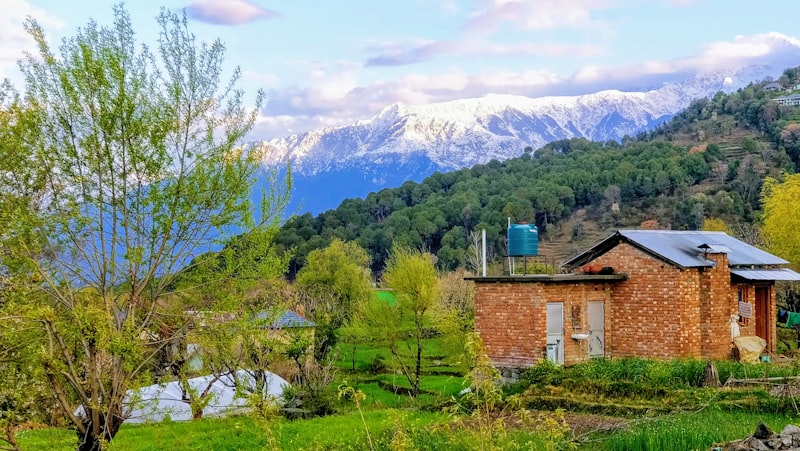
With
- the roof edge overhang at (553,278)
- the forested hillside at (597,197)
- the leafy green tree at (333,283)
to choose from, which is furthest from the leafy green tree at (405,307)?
the forested hillside at (597,197)

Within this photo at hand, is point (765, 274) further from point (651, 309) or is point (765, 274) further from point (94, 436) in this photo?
point (94, 436)

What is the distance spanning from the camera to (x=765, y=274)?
81.9 feet

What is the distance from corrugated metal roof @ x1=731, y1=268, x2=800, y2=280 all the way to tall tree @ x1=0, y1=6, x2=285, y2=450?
17603mm

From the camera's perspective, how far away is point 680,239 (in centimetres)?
2469

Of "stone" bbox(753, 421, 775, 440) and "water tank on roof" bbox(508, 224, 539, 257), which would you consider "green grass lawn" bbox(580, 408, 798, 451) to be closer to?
"stone" bbox(753, 421, 775, 440)

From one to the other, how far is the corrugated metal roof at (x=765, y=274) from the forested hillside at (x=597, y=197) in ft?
141

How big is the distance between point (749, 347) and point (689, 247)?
3.60 meters

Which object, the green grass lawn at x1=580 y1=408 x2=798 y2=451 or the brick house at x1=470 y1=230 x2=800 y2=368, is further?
the brick house at x1=470 y1=230 x2=800 y2=368

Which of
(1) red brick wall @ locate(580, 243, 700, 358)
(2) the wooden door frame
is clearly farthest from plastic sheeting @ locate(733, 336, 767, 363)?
(2) the wooden door frame

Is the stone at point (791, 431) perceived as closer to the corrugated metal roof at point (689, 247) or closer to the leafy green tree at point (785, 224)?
the corrugated metal roof at point (689, 247)

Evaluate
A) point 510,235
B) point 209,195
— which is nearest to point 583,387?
point 510,235

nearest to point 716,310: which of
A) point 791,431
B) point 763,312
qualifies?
point 763,312

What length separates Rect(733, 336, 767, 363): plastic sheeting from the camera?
75.4 feet

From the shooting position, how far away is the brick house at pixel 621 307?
21984mm
